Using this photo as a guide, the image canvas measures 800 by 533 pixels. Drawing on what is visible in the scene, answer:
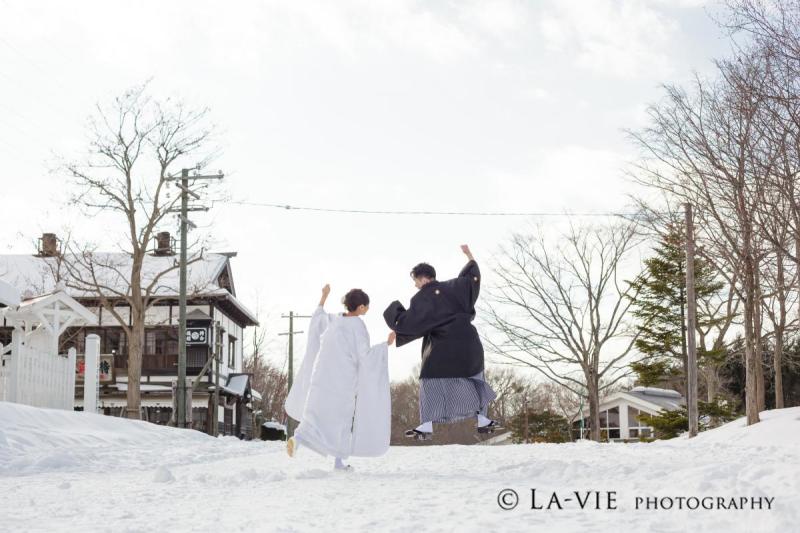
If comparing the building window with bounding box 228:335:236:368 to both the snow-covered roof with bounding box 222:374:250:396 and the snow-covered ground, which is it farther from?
the snow-covered ground

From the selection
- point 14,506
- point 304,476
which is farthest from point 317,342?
point 14,506

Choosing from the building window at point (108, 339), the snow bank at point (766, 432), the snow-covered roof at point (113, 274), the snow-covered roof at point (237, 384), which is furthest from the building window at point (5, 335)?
the snow bank at point (766, 432)

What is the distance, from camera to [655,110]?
2023 centimetres

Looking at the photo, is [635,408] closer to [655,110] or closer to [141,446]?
[655,110]

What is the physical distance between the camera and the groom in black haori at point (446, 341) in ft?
32.8

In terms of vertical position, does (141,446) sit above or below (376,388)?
below

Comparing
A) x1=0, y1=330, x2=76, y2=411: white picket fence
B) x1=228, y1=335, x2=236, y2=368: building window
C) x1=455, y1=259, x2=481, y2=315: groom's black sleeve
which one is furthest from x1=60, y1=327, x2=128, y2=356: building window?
x1=455, y1=259, x2=481, y2=315: groom's black sleeve

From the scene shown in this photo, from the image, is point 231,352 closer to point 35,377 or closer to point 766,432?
point 35,377

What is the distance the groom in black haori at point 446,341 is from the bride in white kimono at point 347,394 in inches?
28.7

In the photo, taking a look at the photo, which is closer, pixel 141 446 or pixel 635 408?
pixel 141 446

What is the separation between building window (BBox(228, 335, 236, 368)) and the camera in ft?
154

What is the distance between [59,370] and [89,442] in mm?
5675

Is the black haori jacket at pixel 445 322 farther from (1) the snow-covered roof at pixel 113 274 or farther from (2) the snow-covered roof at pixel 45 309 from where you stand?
(1) the snow-covered roof at pixel 113 274

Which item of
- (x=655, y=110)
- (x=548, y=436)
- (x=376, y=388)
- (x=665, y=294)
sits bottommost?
(x=548, y=436)
